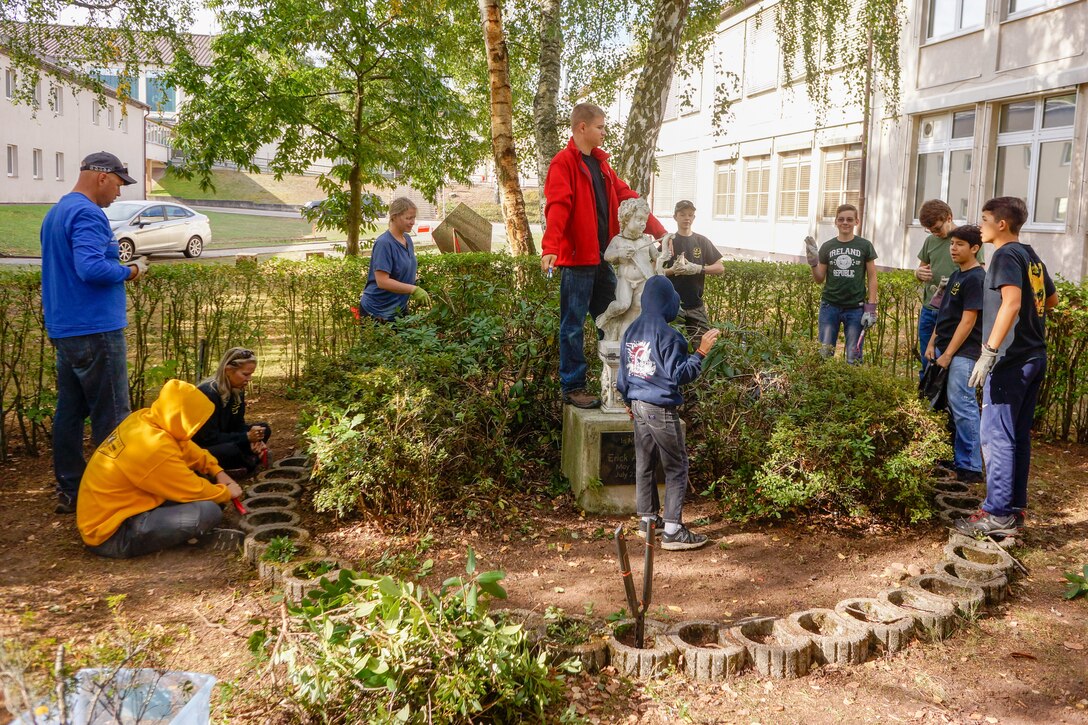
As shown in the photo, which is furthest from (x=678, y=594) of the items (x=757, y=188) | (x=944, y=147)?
(x=757, y=188)

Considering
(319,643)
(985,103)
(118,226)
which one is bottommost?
(319,643)

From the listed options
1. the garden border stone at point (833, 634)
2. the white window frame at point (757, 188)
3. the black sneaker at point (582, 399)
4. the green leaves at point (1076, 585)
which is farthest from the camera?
the white window frame at point (757, 188)

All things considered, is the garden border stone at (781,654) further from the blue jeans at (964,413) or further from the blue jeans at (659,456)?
the blue jeans at (964,413)

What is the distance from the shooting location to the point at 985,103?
16.2m

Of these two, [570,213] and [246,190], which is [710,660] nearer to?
[570,213]

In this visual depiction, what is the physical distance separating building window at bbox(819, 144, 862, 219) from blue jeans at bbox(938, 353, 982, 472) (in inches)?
600

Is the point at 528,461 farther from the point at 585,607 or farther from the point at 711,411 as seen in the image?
the point at 585,607

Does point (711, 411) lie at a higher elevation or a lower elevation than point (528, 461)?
higher

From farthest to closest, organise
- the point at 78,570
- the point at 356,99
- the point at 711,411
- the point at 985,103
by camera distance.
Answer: the point at 985,103 → the point at 356,99 → the point at 711,411 → the point at 78,570

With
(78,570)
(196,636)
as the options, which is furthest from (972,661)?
(78,570)

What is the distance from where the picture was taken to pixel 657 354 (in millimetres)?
4676

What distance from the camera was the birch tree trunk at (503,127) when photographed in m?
8.98

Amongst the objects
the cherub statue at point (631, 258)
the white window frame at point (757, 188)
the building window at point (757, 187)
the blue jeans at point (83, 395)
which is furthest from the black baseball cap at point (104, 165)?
the building window at point (757, 187)

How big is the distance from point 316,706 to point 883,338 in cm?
658
